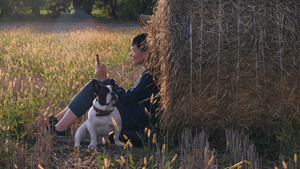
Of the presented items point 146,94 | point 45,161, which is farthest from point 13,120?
point 146,94

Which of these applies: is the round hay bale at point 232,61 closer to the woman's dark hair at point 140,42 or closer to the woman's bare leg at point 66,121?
the woman's dark hair at point 140,42

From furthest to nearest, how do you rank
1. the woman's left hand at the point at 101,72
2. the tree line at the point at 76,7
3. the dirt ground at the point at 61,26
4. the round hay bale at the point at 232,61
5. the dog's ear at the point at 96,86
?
the tree line at the point at 76,7
the dirt ground at the point at 61,26
the woman's left hand at the point at 101,72
the dog's ear at the point at 96,86
the round hay bale at the point at 232,61

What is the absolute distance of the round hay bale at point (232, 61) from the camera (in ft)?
11.9

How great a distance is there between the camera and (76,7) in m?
41.4

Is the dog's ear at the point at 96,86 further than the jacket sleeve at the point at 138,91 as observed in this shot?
No

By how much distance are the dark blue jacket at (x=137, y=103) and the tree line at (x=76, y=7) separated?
33171 millimetres

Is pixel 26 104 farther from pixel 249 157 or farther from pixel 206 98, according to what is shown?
pixel 249 157

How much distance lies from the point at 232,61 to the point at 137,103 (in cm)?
143

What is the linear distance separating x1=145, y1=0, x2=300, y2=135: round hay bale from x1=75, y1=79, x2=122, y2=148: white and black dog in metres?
0.64

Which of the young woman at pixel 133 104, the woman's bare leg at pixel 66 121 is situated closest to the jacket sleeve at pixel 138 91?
the young woman at pixel 133 104

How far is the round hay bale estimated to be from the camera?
3617mm

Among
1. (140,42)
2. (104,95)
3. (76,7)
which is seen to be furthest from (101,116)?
(76,7)

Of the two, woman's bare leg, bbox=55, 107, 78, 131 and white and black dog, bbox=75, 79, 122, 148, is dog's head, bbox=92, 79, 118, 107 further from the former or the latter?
woman's bare leg, bbox=55, 107, 78, 131

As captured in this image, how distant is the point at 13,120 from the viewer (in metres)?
4.31
